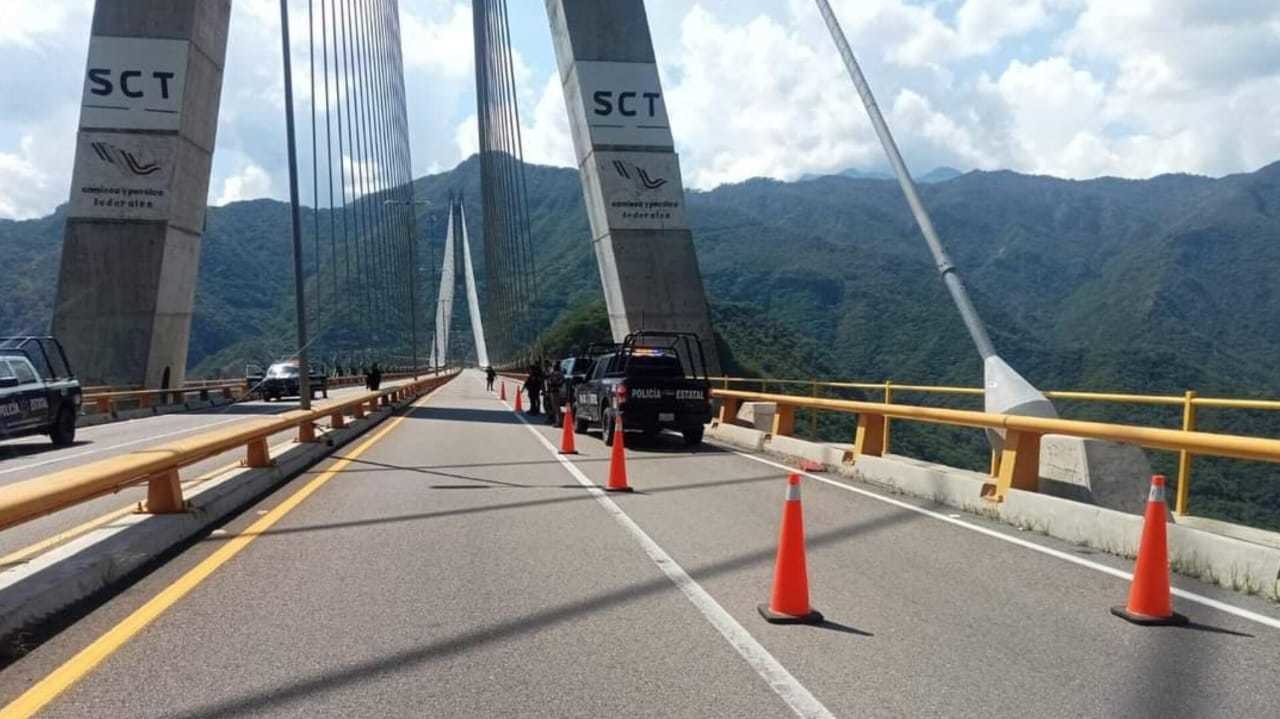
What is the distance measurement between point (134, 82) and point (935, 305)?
101 meters

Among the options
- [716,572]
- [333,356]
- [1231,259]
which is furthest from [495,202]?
[1231,259]

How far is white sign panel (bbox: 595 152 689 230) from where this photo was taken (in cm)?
3203

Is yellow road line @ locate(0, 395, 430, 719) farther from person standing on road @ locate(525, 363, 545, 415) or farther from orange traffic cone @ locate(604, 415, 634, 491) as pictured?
person standing on road @ locate(525, 363, 545, 415)

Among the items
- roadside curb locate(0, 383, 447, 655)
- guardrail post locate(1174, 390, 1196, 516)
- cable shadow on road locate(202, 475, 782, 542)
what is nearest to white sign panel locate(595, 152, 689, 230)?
cable shadow on road locate(202, 475, 782, 542)

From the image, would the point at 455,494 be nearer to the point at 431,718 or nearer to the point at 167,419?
the point at 431,718

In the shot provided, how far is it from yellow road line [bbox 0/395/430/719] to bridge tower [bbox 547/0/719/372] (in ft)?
75.0

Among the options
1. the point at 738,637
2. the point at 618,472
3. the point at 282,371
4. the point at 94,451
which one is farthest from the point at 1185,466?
the point at 282,371

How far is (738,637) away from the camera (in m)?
5.32

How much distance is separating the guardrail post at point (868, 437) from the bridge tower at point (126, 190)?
91.5 ft

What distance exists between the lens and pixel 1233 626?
18.4 ft

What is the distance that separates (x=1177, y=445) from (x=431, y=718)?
19.4 ft

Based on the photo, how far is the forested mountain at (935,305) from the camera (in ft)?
219

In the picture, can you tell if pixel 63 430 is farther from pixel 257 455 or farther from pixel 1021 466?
pixel 1021 466

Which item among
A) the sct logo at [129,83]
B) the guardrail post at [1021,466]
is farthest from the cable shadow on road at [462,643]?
the sct logo at [129,83]
